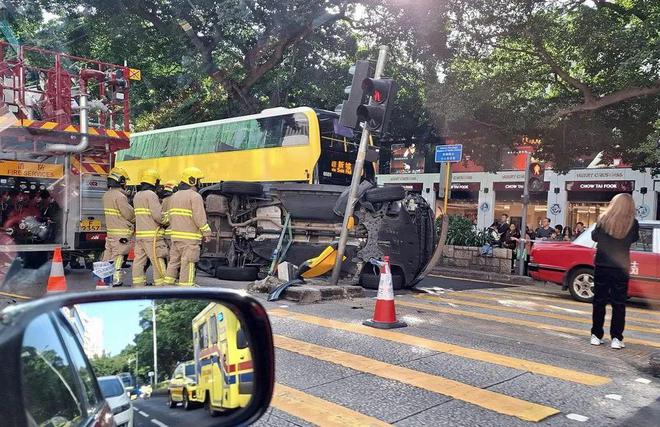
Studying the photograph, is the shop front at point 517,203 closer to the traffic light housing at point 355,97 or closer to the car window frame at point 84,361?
the traffic light housing at point 355,97

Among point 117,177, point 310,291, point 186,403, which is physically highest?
point 117,177

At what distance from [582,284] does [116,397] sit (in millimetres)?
9970

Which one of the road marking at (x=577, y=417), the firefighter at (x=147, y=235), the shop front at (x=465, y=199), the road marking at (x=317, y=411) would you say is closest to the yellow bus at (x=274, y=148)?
the firefighter at (x=147, y=235)

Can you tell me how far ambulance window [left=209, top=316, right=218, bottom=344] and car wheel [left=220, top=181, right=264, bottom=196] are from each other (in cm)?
924

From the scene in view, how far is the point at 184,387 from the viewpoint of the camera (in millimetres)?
1589

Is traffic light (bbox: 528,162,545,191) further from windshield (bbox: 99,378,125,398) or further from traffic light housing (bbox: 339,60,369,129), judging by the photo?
windshield (bbox: 99,378,125,398)

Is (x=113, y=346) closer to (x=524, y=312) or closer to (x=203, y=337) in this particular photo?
(x=203, y=337)

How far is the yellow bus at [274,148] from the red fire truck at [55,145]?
4431 millimetres

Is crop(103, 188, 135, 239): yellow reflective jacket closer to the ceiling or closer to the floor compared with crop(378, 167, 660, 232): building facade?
closer to the floor

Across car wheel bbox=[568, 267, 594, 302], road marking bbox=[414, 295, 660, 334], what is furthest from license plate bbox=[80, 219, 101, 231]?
car wheel bbox=[568, 267, 594, 302]

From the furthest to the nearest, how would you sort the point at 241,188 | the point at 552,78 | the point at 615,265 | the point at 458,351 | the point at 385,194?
the point at 552,78 < the point at 241,188 < the point at 385,194 < the point at 615,265 < the point at 458,351

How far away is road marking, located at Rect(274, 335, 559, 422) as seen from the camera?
3930 millimetres

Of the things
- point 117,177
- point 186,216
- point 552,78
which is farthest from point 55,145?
point 552,78

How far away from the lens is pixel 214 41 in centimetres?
1883
